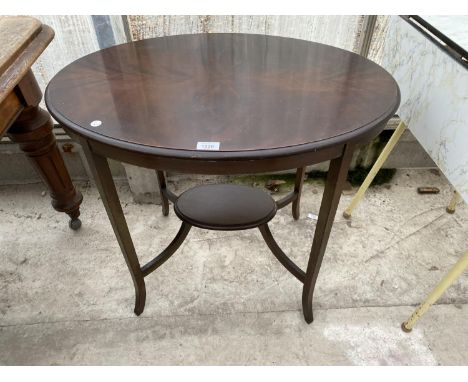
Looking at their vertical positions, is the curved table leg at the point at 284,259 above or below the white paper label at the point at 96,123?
below

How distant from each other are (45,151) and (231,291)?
3.11ft

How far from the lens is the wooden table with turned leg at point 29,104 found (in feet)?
3.01

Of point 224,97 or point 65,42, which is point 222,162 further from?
point 65,42

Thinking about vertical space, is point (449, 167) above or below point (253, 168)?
below

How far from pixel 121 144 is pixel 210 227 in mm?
616

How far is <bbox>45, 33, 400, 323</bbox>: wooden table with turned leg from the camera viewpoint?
0.76m

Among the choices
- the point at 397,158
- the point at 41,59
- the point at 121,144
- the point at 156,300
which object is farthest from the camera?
the point at 397,158

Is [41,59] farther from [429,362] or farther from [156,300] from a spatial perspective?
[429,362]

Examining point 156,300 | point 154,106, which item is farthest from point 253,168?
point 156,300

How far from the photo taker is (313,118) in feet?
2.71

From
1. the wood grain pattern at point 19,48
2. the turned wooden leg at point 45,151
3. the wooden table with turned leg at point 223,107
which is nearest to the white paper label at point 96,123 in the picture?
the wooden table with turned leg at point 223,107

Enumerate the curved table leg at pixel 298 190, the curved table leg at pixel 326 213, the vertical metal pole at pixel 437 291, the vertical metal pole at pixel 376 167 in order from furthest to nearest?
the curved table leg at pixel 298 190 < the vertical metal pole at pixel 376 167 < the vertical metal pole at pixel 437 291 < the curved table leg at pixel 326 213

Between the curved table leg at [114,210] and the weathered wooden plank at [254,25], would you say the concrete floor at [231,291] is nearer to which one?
the curved table leg at [114,210]

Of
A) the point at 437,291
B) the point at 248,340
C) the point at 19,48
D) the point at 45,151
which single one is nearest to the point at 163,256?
the point at 248,340
